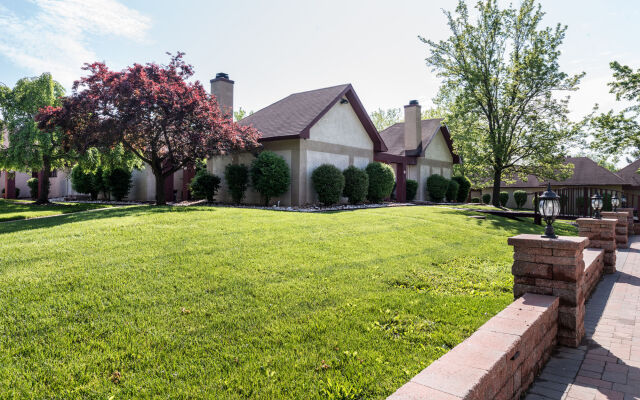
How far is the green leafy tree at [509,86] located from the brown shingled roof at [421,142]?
3970 mm

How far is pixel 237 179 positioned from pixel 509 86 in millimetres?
14984

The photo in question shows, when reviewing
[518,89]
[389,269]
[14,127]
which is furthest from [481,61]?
[14,127]

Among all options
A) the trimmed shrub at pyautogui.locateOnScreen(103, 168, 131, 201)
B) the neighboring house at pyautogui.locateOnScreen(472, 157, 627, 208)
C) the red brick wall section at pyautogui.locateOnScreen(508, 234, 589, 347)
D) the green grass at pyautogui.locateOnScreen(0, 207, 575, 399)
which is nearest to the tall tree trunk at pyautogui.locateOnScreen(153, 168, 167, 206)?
the green grass at pyautogui.locateOnScreen(0, 207, 575, 399)

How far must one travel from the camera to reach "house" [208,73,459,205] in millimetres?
17078

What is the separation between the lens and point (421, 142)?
25.6m

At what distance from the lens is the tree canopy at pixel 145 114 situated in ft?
43.3

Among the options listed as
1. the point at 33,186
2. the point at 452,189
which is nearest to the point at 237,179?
the point at 452,189

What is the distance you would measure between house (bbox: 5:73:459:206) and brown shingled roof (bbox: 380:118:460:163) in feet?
0.26

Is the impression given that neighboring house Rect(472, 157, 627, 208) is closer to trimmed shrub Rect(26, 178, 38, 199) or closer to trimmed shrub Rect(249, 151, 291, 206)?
trimmed shrub Rect(249, 151, 291, 206)

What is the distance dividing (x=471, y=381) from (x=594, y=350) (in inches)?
107

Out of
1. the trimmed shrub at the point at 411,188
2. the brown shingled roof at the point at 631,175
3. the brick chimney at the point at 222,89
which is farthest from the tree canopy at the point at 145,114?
the brown shingled roof at the point at 631,175

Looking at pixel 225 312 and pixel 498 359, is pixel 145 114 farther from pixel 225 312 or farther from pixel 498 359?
pixel 498 359

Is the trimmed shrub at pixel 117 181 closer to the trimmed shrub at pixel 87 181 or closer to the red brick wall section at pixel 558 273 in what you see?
the trimmed shrub at pixel 87 181

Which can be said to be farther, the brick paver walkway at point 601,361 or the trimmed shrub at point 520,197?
the trimmed shrub at point 520,197
